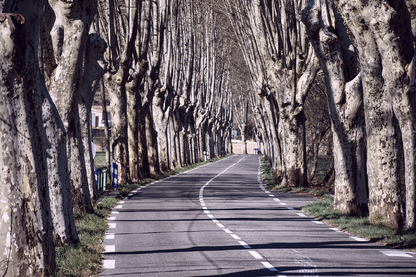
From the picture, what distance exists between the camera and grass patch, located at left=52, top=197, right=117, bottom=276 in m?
8.44

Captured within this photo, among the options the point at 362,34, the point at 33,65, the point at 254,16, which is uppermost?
the point at 254,16

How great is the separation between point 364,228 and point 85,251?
6.31 metres

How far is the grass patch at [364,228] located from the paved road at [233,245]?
34 cm

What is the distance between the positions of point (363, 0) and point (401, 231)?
4.59 m

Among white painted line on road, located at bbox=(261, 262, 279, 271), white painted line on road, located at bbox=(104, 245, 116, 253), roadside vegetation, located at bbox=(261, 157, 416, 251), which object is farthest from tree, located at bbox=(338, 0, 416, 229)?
white painted line on road, located at bbox=(104, 245, 116, 253)

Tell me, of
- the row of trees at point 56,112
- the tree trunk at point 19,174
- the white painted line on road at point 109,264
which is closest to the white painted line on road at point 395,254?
the white painted line on road at point 109,264

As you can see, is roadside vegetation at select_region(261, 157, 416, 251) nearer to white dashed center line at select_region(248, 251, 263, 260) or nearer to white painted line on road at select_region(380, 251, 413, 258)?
white painted line on road at select_region(380, 251, 413, 258)

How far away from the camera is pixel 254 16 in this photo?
30.0 metres

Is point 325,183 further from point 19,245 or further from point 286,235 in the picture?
point 19,245

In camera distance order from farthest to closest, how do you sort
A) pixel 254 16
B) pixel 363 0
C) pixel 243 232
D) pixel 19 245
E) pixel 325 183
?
pixel 325 183, pixel 254 16, pixel 243 232, pixel 363 0, pixel 19 245

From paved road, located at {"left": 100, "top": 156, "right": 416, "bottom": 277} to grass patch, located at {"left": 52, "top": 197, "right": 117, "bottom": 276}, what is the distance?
0.19 metres

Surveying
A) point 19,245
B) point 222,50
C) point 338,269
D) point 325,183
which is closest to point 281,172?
point 325,183

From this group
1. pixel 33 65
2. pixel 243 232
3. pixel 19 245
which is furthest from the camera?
pixel 243 232

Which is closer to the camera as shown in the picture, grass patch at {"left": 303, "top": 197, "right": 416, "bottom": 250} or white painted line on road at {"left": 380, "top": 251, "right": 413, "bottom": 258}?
white painted line on road at {"left": 380, "top": 251, "right": 413, "bottom": 258}
